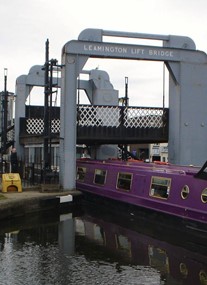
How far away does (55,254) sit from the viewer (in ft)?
32.7

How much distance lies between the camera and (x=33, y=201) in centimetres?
1406

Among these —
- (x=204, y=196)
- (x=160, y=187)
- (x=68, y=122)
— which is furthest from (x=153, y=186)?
(x=68, y=122)

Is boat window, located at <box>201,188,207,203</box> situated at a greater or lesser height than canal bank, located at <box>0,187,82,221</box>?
greater

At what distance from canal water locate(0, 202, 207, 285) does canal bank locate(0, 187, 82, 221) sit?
12.6 inches

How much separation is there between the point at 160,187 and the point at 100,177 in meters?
4.27

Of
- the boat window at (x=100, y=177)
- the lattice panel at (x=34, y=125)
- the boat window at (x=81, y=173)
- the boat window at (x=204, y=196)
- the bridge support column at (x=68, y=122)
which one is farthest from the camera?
the lattice panel at (x=34, y=125)

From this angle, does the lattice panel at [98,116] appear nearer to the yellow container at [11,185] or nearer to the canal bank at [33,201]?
the canal bank at [33,201]

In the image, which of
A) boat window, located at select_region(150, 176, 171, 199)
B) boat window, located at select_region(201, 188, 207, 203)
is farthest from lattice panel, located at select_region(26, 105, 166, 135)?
boat window, located at select_region(201, 188, 207, 203)

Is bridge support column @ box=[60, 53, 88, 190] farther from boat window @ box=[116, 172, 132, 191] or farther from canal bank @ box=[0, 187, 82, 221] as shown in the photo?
boat window @ box=[116, 172, 132, 191]

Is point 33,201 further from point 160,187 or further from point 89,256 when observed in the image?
point 89,256

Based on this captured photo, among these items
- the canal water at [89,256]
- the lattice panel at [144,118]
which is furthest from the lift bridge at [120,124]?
the canal water at [89,256]

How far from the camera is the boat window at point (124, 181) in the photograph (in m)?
15.3

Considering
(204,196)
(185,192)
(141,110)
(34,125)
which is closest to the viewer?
(204,196)

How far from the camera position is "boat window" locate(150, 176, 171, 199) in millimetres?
13273
